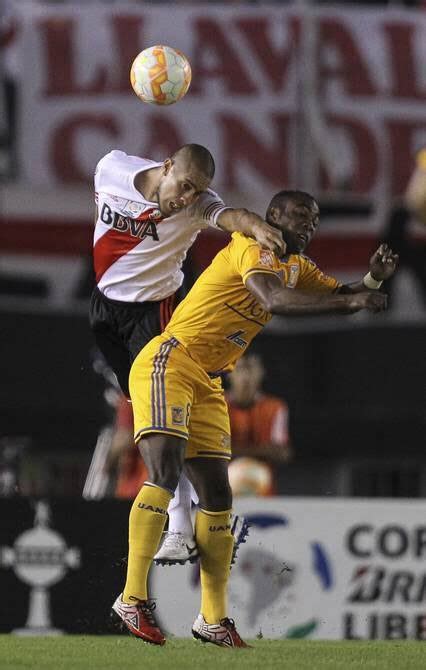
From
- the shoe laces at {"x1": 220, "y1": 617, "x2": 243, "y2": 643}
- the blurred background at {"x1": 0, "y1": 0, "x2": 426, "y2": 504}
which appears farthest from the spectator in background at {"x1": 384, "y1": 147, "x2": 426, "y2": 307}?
the shoe laces at {"x1": 220, "y1": 617, "x2": 243, "y2": 643}

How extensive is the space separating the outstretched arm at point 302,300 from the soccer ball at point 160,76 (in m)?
1.34

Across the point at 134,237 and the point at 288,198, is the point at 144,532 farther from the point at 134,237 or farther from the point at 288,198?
the point at 288,198

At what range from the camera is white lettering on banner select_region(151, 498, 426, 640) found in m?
11.3

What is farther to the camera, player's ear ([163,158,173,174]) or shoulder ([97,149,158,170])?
shoulder ([97,149,158,170])

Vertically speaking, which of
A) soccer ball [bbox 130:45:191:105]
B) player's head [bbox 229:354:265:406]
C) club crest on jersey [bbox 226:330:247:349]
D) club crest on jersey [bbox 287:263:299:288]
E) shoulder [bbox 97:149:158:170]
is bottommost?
player's head [bbox 229:354:265:406]

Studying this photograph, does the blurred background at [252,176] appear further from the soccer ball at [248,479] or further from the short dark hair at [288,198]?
the short dark hair at [288,198]

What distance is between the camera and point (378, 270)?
8766 millimetres

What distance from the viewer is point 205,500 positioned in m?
8.97

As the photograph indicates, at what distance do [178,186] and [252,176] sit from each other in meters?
9.19

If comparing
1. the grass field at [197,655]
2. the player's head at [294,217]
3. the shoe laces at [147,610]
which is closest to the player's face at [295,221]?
the player's head at [294,217]

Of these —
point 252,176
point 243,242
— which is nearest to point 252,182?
point 252,176

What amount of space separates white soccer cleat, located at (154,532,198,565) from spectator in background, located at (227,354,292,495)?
3.89 meters

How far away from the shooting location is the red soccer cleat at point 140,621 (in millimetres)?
8578

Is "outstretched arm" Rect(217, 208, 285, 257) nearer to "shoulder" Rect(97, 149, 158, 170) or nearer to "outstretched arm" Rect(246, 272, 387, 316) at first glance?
"outstretched arm" Rect(246, 272, 387, 316)
